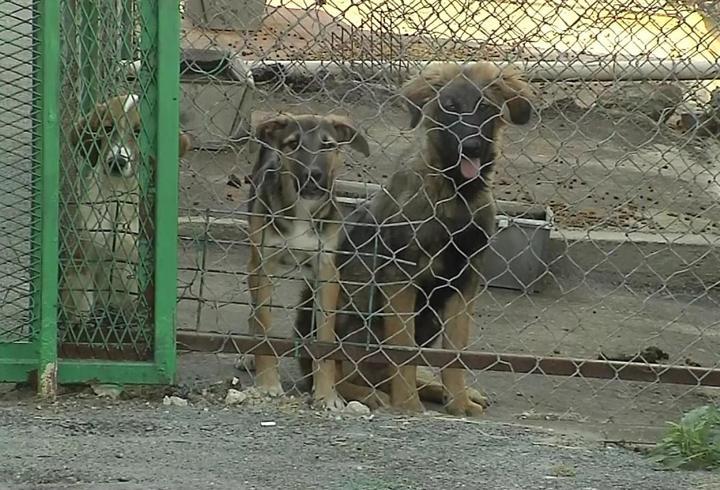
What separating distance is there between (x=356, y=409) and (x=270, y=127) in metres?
1.30

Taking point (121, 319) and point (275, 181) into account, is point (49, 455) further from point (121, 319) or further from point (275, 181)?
point (275, 181)

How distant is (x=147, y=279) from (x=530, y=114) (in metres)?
1.78

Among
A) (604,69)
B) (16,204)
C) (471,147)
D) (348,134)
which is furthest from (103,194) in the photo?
(604,69)

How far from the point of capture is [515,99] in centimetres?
509

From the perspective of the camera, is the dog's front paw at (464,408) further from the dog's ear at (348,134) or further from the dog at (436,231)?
the dog's ear at (348,134)

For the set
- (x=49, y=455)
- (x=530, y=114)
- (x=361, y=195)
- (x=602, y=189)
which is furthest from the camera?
(x=602, y=189)

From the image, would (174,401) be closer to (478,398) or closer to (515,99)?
(478,398)

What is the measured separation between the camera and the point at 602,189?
8.72 m

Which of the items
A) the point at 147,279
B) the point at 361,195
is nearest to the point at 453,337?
the point at 147,279

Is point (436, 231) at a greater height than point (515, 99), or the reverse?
point (515, 99)

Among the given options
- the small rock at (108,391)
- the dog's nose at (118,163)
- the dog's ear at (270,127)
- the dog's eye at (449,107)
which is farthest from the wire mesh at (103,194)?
the dog's eye at (449,107)

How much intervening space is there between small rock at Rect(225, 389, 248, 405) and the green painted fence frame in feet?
0.78

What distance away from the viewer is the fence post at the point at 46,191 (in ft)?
13.9

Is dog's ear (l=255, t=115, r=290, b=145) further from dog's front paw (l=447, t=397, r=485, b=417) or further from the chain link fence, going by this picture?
dog's front paw (l=447, t=397, r=485, b=417)
